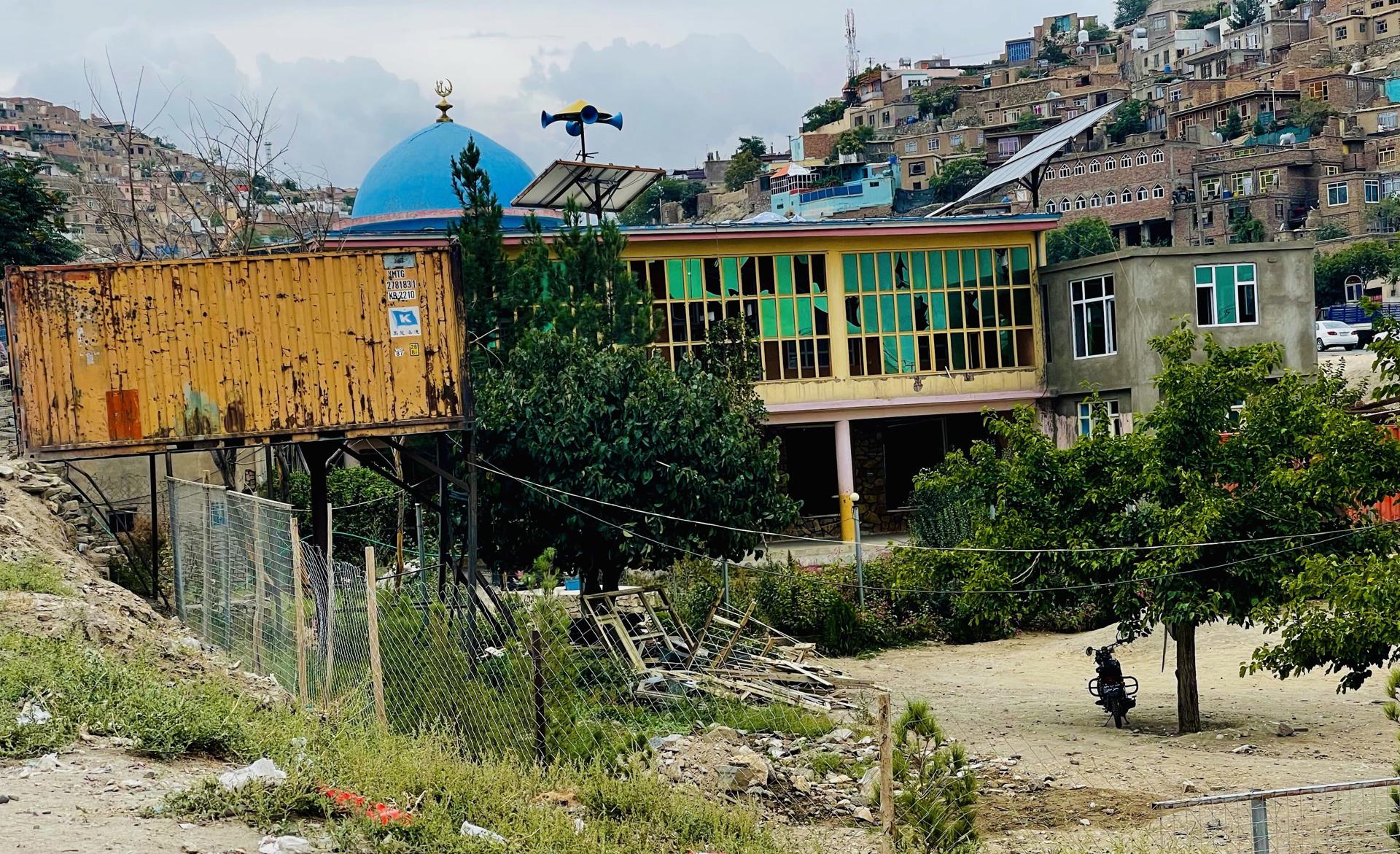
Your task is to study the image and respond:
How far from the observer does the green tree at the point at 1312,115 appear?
11662 cm

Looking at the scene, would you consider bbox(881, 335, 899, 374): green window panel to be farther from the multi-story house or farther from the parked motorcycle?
the multi-story house

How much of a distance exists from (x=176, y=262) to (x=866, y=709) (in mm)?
9129

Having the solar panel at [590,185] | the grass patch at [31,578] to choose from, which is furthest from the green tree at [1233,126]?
the grass patch at [31,578]

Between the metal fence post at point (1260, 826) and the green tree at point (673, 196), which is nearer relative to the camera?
the metal fence post at point (1260, 826)

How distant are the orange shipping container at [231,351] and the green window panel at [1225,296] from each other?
22022mm

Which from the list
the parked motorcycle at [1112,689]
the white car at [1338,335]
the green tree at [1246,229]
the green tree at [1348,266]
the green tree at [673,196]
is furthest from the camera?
the green tree at [673,196]

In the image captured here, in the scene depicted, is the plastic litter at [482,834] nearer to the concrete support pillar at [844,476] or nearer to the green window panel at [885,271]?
the concrete support pillar at [844,476]

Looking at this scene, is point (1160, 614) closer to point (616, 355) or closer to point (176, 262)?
point (616, 355)

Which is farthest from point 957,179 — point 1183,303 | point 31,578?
point 31,578

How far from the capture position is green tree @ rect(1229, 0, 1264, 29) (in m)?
172

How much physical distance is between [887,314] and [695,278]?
4736 millimetres

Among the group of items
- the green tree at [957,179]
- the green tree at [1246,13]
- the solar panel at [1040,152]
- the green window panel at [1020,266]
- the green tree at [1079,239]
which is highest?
the green tree at [1246,13]

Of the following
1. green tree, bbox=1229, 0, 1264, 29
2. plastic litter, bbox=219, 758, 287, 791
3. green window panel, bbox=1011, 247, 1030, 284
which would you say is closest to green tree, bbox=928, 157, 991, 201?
green tree, bbox=1229, 0, 1264, 29

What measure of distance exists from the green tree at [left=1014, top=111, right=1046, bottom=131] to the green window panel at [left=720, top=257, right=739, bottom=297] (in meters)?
109
